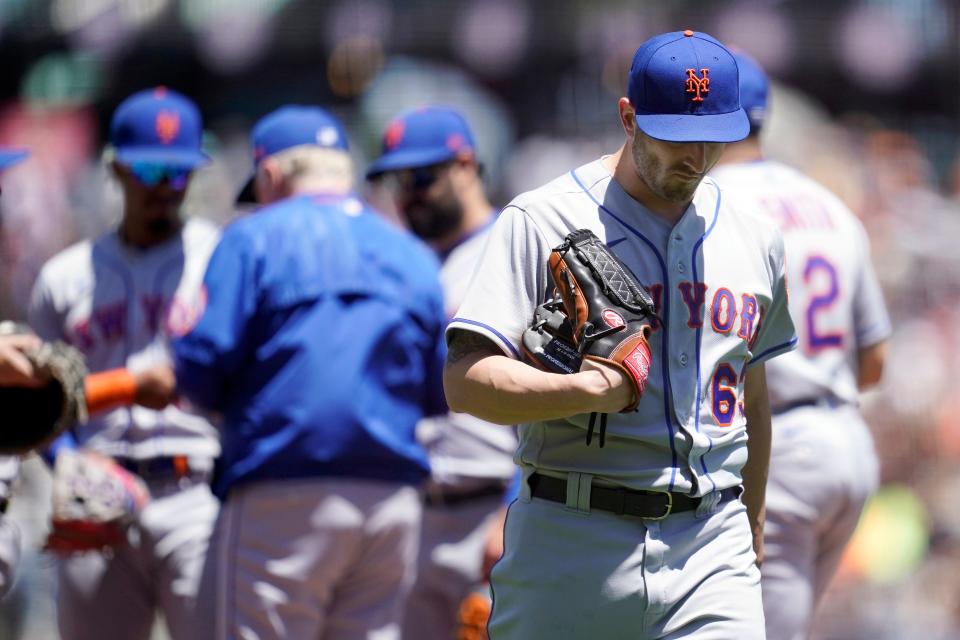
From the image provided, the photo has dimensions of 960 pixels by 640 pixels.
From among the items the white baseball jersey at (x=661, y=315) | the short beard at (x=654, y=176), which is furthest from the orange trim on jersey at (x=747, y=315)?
the short beard at (x=654, y=176)

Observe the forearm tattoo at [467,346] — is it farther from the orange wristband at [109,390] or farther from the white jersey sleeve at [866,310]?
the white jersey sleeve at [866,310]

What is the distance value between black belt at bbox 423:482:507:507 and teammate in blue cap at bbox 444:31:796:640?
2119 mm

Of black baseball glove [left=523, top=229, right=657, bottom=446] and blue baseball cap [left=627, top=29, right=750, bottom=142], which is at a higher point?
blue baseball cap [left=627, top=29, right=750, bottom=142]

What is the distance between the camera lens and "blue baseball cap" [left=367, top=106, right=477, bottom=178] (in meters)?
5.67

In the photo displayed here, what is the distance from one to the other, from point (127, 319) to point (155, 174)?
53cm

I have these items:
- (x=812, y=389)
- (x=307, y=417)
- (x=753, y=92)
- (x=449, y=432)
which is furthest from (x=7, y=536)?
(x=753, y=92)

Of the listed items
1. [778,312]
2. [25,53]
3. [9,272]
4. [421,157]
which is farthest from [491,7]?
[778,312]

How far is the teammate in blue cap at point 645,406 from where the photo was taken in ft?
10.1

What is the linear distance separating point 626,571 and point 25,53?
7604mm

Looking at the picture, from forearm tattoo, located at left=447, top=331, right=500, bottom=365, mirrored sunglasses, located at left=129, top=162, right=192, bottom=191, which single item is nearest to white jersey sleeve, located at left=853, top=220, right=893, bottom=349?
forearm tattoo, located at left=447, top=331, right=500, bottom=365

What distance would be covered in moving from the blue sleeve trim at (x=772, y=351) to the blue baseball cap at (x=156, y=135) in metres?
2.58

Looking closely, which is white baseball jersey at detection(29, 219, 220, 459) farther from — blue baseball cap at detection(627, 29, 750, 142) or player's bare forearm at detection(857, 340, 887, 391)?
blue baseball cap at detection(627, 29, 750, 142)

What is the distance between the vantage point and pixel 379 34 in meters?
10.2

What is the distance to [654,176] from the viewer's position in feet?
10.4
